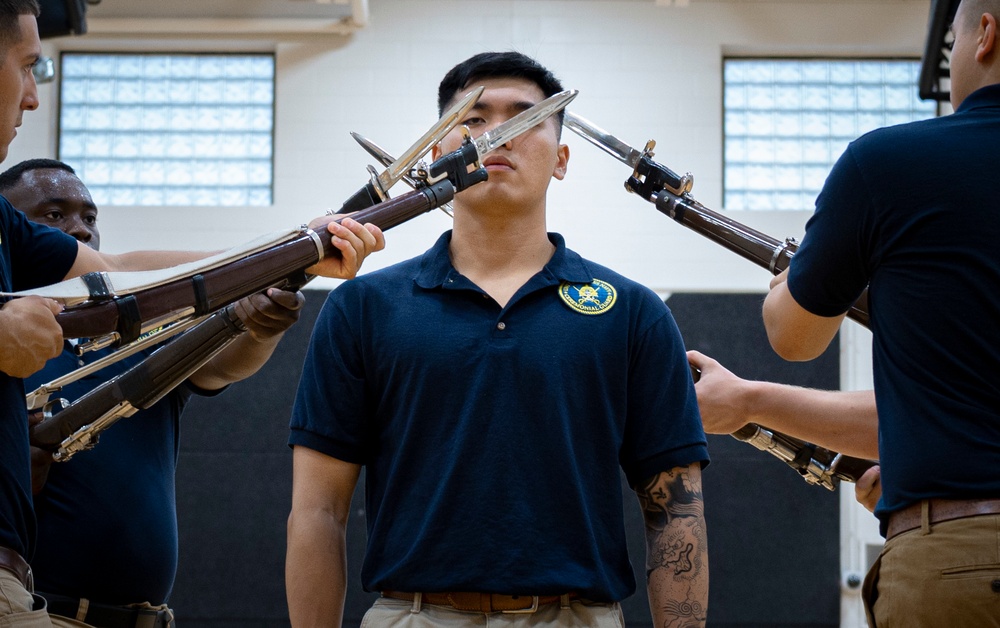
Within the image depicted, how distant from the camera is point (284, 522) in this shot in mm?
5723

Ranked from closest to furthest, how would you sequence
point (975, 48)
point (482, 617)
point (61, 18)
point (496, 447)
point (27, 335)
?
point (27, 335) → point (975, 48) → point (482, 617) → point (496, 447) → point (61, 18)

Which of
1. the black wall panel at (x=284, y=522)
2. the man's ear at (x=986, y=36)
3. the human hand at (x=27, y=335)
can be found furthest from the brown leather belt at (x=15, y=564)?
the black wall panel at (x=284, y=522)

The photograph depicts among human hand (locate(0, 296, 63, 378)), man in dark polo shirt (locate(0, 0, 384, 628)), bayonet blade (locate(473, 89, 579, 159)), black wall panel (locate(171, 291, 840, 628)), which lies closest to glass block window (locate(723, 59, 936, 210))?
black wall panel (locate(171, 291, 840, 628))

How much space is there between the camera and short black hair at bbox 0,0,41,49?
1.82 meters

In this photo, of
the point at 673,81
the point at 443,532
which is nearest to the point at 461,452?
the point at 443,532

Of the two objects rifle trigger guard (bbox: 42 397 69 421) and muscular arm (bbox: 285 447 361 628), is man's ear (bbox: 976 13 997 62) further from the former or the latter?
rifle trigger guard (bbox: 42 397 69 421)

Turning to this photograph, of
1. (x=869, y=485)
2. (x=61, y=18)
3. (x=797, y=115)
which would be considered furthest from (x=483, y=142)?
(x=797, y=115)

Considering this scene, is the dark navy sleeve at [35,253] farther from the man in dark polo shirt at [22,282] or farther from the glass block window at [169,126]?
the glass block window at [169,126]

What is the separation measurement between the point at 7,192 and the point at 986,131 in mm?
2496

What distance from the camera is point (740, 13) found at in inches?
254

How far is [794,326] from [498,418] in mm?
534

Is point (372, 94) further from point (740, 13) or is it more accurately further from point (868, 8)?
point (868, 8)

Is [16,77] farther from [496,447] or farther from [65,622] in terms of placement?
[65,622]

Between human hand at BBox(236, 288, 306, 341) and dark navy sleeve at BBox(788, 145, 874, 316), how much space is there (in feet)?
3.14
